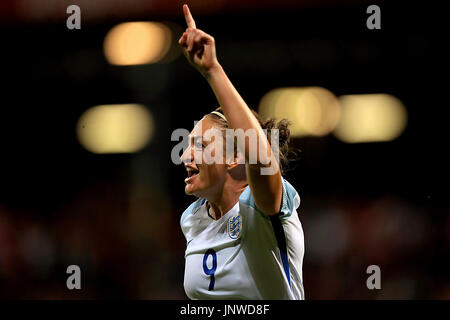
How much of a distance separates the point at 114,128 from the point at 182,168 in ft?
3.77

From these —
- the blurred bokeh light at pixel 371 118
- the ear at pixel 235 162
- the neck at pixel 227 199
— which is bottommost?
the neck at pixel 227 199

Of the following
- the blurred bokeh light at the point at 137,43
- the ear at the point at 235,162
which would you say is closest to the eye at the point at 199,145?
the ear at the point at 235,162

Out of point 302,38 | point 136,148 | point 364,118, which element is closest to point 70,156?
point 136,148

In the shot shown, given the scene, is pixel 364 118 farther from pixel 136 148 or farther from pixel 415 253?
pixel 136 148

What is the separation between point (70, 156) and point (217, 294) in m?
3.76

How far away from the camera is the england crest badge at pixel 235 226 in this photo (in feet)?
7.14

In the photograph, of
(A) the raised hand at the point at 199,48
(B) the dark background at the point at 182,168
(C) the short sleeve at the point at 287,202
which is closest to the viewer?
(A) the raised hand at the point at 199,48

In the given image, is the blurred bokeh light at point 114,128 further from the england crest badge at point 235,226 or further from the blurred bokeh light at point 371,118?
the england crest badge at point 235,226

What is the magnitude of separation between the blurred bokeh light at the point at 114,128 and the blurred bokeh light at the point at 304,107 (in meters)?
1.16

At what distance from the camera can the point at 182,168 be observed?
210 inches

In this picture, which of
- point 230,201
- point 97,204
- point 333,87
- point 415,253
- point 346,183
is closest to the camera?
point 230,201

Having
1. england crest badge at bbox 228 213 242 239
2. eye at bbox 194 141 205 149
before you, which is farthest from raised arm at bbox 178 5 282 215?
eye at bbox 194 141 205 149

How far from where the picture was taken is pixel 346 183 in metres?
4.89

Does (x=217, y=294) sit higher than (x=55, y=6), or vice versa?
(x=55, y=6)
